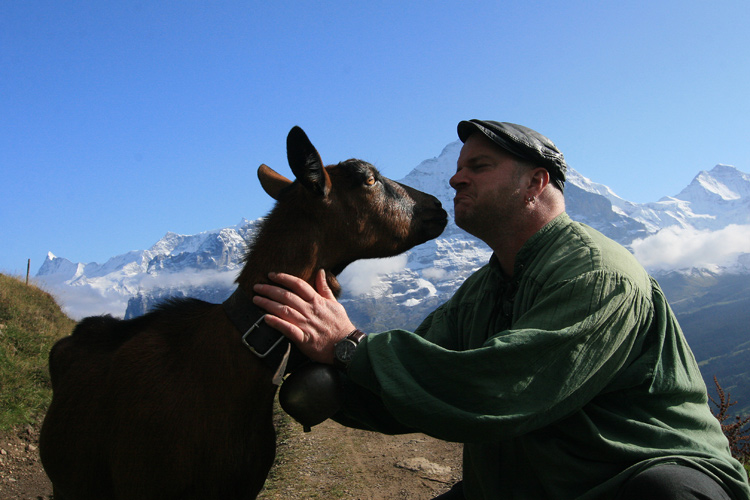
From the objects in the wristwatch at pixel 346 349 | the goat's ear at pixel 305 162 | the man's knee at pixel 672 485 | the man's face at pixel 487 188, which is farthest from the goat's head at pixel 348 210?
the man's knee at pixel 672 485

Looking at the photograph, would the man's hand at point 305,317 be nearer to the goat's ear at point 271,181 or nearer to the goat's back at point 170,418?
the goat's back at point 170,418

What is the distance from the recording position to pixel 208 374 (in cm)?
288

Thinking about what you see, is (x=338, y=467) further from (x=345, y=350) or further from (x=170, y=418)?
(x=345, y=350)

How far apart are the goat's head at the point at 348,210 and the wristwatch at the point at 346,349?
1.85 feet

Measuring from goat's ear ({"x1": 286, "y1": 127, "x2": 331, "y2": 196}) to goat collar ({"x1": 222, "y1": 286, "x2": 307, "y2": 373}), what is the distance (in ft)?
2.35

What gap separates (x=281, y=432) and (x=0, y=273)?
13.7 meters

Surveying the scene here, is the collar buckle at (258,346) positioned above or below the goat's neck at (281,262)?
below

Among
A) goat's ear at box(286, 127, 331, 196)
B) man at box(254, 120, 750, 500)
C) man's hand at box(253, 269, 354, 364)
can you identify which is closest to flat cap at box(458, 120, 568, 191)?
man at box(254, 120, 750, 500)

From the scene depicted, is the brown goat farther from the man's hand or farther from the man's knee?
the man's knee

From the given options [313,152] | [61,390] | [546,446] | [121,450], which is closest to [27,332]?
[61,390]

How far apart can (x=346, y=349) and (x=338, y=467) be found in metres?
4.83

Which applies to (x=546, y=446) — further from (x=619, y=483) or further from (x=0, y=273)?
(x=0, y=273)

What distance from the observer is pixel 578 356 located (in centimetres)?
239

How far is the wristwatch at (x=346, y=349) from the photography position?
8.88 feet
